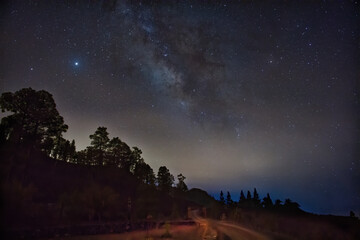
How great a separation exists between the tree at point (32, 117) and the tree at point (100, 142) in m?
22.0

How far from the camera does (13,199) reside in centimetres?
2272

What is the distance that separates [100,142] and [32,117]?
26.2m

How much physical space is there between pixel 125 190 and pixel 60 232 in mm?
37048

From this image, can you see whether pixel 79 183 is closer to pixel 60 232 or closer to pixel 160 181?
pixel 60 232

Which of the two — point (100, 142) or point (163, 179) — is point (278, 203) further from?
point (100, 142)

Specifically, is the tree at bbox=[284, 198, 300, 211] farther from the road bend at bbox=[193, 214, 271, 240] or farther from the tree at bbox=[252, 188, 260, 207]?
the road bend at bbox=[193, 214, 271, 240]

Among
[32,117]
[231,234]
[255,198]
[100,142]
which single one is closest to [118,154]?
[100,142]

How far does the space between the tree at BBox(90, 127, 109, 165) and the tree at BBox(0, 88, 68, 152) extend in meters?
22.0

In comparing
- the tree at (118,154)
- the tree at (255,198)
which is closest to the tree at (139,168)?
the tree at (118,154)

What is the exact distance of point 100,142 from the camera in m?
55.2

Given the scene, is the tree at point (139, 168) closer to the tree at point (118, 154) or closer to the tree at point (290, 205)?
the tree at point (118, 154)

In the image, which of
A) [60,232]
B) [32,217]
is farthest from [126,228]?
[32,217]

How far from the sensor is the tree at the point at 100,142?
5431 cm

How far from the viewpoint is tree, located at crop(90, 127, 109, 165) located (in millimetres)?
54312
